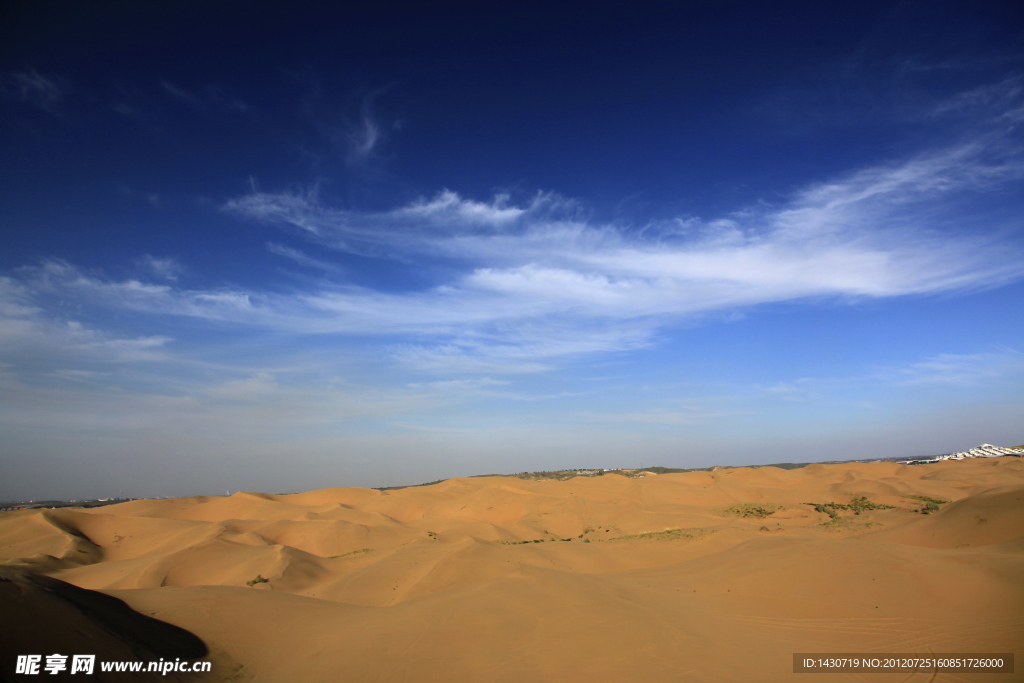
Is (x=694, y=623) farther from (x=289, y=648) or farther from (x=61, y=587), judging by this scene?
(x=61, y=587)

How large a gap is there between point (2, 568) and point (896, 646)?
56.3 ft

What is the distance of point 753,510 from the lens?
33.0 m

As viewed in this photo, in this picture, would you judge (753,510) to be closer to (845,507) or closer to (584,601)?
(845,507)

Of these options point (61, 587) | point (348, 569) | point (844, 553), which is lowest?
point (348, 569)

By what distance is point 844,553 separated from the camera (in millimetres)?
14781

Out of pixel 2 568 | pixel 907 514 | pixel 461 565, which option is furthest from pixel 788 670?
pixel 907 514

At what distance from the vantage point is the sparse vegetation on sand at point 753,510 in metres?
32.1

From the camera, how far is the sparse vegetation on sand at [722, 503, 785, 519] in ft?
105

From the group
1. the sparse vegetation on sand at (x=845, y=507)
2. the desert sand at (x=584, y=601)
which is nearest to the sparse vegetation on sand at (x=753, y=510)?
the desert sand at (x=584, y=601)

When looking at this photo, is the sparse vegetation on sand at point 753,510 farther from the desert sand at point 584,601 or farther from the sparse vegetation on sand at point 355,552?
the sparse vegetation on sand at point 355,552

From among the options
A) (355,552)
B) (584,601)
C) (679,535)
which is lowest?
(355,552)

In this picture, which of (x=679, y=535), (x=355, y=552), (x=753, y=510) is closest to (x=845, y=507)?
(x=753, y=510)

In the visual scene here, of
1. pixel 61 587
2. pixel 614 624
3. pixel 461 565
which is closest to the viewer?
pixel 61 587

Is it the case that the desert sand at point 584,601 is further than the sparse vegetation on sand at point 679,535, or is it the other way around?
the sparse vegetation on sand at point 679,535
